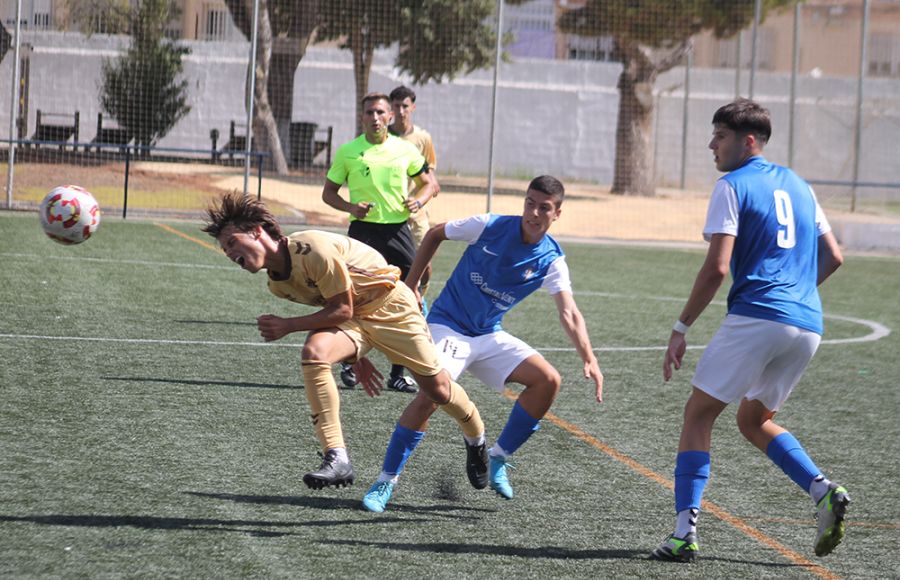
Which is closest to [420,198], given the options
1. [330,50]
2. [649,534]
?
[649,534]

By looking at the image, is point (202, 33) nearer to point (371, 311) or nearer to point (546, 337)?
point (546, 337)

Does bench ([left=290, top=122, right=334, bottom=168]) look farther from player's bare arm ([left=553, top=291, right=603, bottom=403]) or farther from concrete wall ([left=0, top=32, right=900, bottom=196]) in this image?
player's bare arm ([left=553, top=291, right=603, bottom=403])

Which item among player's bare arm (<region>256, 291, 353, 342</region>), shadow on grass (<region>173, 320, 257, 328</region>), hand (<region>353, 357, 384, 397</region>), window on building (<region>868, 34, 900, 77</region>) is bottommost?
shadow on grass (<region>173, 320, 257, 328</region>)

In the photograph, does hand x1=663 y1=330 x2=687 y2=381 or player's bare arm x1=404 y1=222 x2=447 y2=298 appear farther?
player's bare arm x1=404 y1=222 x2=447 y2=298

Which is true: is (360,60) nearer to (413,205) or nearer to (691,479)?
(413,205)

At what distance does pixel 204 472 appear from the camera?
20.7 feet

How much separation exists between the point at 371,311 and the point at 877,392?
5417mm

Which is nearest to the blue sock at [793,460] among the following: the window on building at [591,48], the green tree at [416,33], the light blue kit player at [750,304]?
the light blue kit player at [750,304]

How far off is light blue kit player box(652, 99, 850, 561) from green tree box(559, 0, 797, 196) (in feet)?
80.6

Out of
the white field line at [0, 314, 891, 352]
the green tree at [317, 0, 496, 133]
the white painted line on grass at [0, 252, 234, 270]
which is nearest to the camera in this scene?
the white field line at [0, 314, 891, 352]

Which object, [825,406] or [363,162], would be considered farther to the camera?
[363,162]

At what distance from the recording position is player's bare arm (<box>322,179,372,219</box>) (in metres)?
9.47

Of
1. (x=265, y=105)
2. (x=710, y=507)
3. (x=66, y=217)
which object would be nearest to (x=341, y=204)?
(x=66, y=217)

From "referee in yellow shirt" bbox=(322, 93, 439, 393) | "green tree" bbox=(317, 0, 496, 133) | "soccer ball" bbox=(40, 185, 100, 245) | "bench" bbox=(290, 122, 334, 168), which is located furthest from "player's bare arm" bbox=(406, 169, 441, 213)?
"green tree" bbox=(317, 0, 496, 133)
